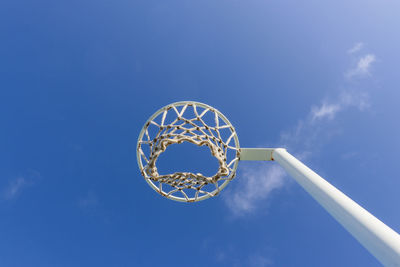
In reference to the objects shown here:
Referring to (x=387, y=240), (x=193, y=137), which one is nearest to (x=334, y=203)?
(x=387, y=240)

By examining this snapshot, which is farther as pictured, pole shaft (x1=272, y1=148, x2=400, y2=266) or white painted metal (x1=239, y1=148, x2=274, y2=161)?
white painted metal (x1=239, y1=148, x2=274, y2=161)

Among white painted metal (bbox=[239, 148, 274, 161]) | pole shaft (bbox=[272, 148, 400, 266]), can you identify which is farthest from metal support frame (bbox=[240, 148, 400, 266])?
white painted metal (bbox=[239, 148, 274, 161])

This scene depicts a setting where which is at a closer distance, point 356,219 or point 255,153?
point 356,219

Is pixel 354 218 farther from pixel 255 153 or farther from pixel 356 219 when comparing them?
pixel 255 153

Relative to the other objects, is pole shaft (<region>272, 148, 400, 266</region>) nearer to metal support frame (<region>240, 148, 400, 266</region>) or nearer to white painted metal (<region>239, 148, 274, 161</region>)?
metal support frame (<region>240, 148, 400, 266</region>)

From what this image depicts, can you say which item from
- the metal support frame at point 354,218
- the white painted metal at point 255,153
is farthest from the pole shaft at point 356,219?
the white painted metal at point 255,153

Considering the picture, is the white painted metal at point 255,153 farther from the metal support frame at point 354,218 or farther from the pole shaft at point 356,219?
the pole shaft at point 356,219

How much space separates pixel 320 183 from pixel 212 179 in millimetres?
2340

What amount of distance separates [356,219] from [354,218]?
37mm

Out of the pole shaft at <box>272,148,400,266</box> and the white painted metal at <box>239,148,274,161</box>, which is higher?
the white painted metal at <box>239,148,274,161</box>

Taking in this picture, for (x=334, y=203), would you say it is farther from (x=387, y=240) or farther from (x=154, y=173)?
(x=154, y=173)

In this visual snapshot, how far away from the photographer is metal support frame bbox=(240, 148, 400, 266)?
9.06ft

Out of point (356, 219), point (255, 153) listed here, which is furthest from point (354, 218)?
point (255, 153)

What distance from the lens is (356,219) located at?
10.8 feet
